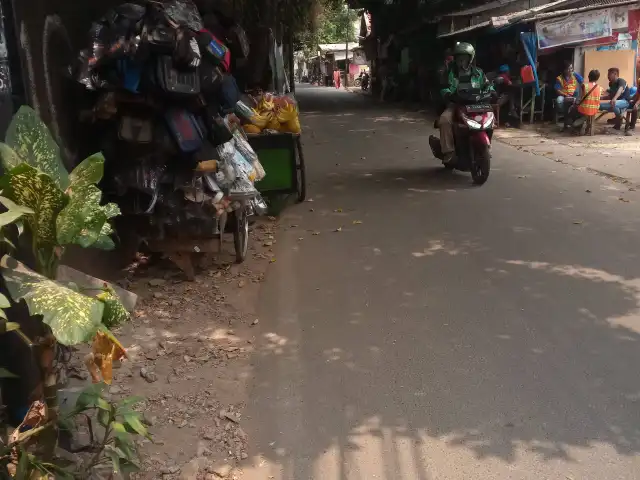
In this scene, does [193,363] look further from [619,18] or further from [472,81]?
[619,18]

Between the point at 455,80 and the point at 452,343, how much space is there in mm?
5694

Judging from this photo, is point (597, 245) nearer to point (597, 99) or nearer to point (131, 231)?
point (131, 231)

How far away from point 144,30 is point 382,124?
14.5 metres

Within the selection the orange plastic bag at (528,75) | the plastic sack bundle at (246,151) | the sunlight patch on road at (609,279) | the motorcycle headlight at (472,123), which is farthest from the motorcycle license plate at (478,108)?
the orange plastic bag at (528,75)

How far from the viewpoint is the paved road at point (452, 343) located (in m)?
3.11

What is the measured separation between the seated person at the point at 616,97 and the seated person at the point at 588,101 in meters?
0.41

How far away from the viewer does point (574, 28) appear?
49.6 feet

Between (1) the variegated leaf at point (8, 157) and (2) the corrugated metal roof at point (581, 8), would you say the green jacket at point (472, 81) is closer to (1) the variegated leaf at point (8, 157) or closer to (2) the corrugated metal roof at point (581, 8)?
(2) the corrugated metal roof at point (581, 8)

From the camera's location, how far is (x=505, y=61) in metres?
18.2

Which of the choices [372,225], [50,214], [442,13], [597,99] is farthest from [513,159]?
[442,13]

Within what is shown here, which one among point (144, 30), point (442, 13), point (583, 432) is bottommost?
point (583, 432)

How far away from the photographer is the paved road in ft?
10.2

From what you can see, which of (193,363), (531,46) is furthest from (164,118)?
(531,46)

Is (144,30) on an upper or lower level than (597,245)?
upper
